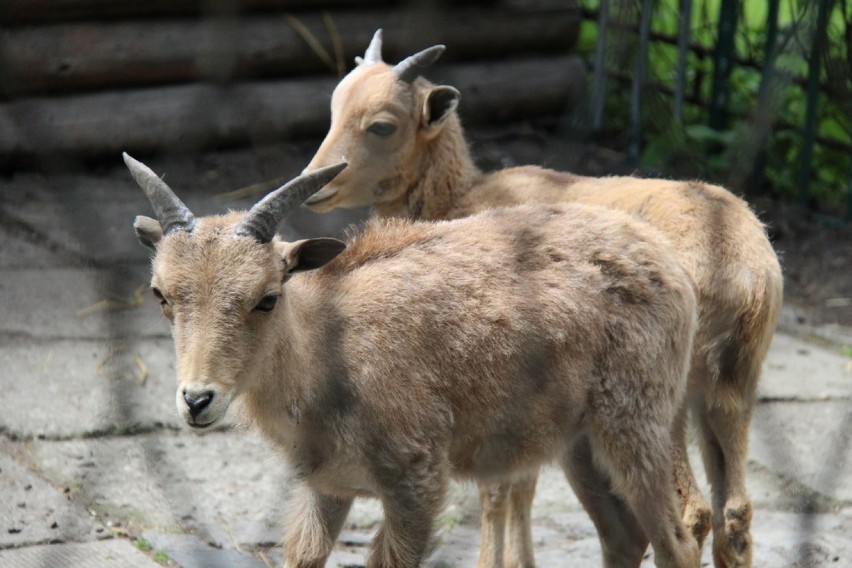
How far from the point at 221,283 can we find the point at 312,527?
3.32 ft

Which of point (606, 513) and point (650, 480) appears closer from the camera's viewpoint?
point (650, 480)

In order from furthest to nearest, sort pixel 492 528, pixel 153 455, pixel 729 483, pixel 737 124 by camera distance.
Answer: pixel 737 124
pixel 153 455
pixel 492 528
pixel 729 483

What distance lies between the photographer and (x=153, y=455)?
216 inches

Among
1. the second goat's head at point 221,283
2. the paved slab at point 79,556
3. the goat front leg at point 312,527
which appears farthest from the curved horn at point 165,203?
the paved slab at point 79,556

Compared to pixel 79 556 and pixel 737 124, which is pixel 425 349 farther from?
pixel 737 124

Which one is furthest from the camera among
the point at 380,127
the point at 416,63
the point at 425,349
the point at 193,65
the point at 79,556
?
the point at 193,65

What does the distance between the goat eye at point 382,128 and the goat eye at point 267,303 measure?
2.00 m

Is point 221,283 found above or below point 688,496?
above

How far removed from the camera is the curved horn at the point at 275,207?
394 centimetres

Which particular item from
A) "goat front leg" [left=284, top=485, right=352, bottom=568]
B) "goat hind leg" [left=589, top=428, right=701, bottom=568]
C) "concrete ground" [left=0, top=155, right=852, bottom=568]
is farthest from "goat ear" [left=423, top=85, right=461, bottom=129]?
"goat front leg" [left=284, top=485, right=352, bottom=568]

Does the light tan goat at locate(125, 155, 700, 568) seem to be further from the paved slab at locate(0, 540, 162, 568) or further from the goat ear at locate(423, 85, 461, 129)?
the goat ear at locate(423, 85, 461, 129)

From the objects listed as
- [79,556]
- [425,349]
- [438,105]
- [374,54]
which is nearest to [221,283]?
[425,349]

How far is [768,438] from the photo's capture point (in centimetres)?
602

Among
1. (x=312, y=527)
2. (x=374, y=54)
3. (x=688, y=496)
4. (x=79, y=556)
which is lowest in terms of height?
(x=688, y=496)
